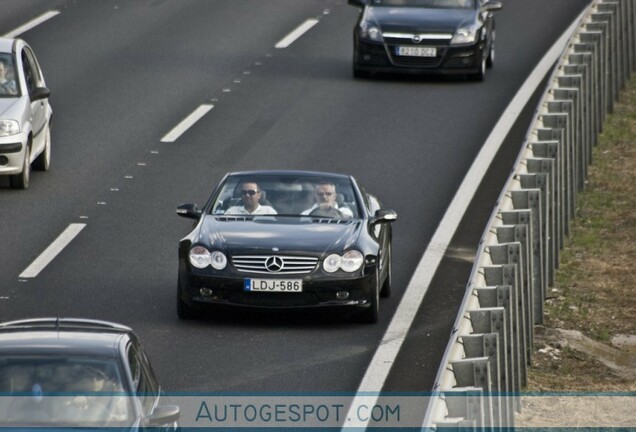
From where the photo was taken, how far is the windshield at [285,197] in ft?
55.7

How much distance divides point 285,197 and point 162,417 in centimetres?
750

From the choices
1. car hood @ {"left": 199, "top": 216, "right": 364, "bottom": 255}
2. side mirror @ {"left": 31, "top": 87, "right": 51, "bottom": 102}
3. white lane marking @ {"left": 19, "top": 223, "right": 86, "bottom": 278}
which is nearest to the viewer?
car hood @ {"left": 199, "top": 216, "right": 364, "bottom": 255}

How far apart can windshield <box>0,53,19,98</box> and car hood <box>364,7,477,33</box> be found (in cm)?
811

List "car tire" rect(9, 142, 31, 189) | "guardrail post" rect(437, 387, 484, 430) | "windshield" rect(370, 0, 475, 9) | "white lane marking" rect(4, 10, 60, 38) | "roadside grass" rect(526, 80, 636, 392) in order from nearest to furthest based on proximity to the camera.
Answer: "guardrail post" rect(437, 387, 484, 430) → "roadside grass" rect(526, 80, 636, 392) → "car tire" rect(9, 142, 31, 189) → "windshield" rect(370, 0, 475, 9) → "white lane marking" rect(4, 10, 60, 38)

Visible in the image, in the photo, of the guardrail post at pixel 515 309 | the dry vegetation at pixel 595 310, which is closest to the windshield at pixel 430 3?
the dry vegetation at pixel 595 310

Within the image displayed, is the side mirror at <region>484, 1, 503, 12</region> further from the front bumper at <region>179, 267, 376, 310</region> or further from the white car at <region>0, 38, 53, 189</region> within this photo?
the front bumper at <region>179, 267, 376, 310</region>

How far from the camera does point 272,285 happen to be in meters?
15.7

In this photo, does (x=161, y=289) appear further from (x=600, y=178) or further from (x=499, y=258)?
(x=600, y=178)

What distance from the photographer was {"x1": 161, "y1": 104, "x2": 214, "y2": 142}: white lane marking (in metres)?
24.9

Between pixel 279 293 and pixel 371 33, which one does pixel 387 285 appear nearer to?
pixel 279 293

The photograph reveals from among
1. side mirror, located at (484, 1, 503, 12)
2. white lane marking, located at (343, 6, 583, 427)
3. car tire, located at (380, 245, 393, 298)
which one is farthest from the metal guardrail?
side mirror, located at (484, 1, 503, 12)

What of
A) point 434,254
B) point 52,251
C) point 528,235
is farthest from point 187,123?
point 528,235

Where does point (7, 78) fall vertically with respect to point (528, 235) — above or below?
below

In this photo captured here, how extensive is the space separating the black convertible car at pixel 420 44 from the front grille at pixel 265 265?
45.5ft
